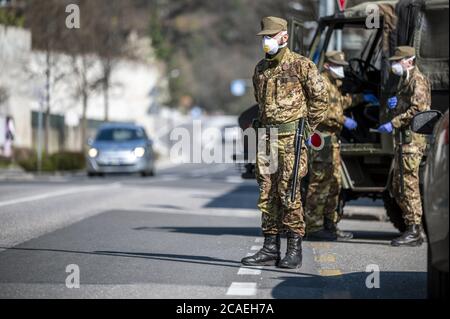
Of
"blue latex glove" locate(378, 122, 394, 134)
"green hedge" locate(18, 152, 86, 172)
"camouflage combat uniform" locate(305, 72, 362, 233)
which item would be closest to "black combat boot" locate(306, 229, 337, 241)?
"camouflage combat uniform" locate(305, 72, 362, 233)

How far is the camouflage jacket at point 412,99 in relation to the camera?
1215cm

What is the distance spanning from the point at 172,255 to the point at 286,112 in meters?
1.89

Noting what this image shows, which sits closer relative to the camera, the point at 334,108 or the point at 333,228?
the point at 334,108

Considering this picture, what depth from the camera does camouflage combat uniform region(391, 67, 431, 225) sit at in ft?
39.9

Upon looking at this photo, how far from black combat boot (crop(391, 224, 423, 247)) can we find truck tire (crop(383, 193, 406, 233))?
108 centimetres

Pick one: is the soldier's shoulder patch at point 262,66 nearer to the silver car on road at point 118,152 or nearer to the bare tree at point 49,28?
the silver car on road at point 118,152

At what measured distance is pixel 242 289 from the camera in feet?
27.3

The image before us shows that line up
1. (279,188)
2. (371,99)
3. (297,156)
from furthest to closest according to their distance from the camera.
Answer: (371,99), (279,188), (297,156)

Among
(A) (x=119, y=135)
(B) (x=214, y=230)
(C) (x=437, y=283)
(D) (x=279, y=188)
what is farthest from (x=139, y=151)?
(C) (x=437, y=283)

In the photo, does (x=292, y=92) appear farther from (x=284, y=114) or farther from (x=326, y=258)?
(x=326, y=258)

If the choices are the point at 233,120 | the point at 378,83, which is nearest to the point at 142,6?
the point at 233,120

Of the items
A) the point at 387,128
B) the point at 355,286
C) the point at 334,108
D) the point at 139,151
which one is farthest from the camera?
the point at 139,151

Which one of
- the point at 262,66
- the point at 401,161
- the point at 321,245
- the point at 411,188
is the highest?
the point at 262,66

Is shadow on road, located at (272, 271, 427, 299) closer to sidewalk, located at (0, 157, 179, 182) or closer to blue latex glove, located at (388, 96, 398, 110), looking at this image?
blue latex glove, located at (388, 96, 398, 110)
